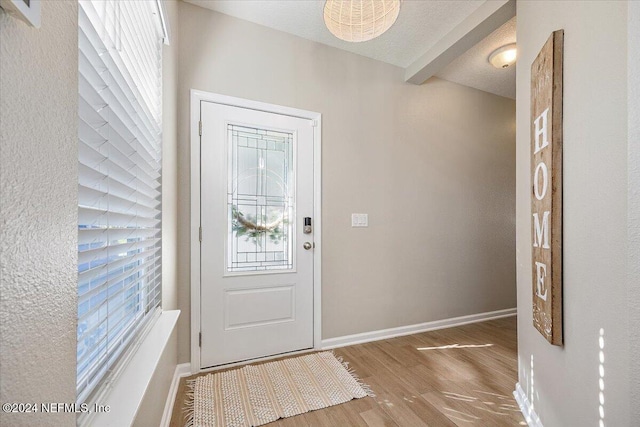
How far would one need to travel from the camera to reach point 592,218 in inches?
39.6

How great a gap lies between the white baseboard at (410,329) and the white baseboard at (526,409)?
105 centimetres

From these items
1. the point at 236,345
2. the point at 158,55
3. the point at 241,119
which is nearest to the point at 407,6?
the point at 241,119

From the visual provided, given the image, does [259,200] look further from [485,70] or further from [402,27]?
[485,70]

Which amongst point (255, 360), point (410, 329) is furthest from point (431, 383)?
point (255, 360)

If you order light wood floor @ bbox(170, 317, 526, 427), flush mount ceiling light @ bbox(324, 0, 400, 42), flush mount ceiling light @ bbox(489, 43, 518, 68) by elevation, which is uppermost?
flush mount ceiling light @ bbox(489, 43, 518, 68)

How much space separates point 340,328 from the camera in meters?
2.44

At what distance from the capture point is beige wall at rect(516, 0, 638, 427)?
0.89 meters

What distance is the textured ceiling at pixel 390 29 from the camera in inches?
79.4

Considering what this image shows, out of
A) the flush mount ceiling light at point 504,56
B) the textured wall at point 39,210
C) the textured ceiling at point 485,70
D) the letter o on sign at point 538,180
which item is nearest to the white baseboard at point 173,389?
the textured wall at point 39,210

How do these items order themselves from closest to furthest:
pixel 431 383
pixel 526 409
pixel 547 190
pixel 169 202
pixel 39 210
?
pixel 39 210 → pixel 547 190 → pixel 526 409 → pixel 169 202 → pixel 431 383

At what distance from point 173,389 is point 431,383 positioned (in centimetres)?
170

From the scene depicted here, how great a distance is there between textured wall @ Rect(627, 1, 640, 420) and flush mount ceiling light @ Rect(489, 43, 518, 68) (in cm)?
196

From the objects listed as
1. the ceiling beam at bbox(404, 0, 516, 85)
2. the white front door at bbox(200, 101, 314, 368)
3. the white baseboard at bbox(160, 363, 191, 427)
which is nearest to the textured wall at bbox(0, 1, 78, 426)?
the white baseboard at bbox(160, 363, 191, 427)

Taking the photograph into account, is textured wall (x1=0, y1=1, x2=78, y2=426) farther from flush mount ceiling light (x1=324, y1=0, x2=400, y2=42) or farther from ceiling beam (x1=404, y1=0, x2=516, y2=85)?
ceiling beam (x1=404, y1=0, x2=516, y2=85)
